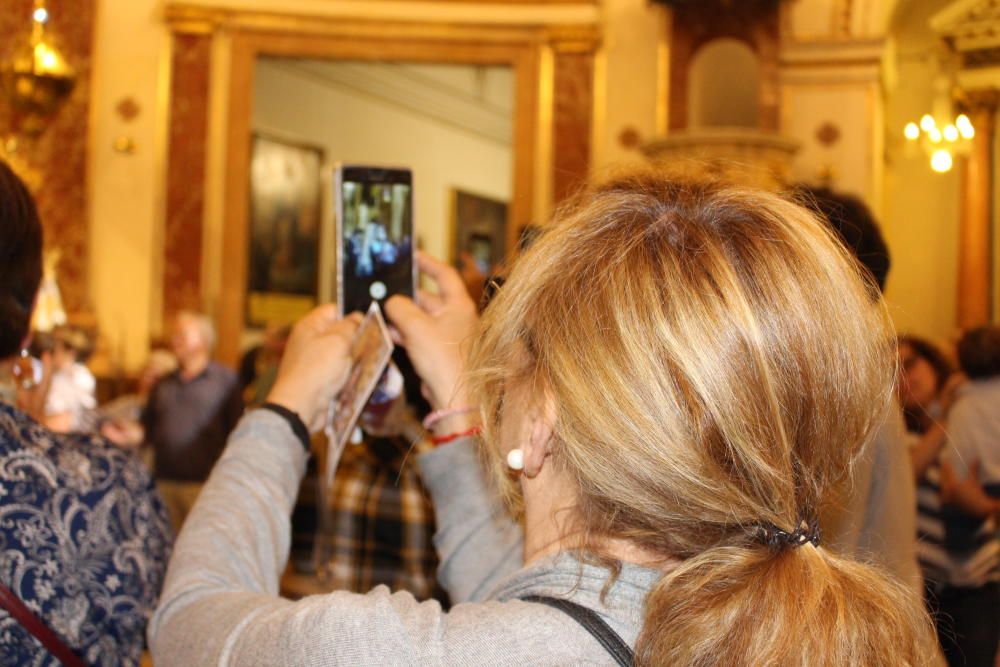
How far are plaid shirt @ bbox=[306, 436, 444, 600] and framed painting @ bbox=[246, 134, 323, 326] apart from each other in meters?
9.85

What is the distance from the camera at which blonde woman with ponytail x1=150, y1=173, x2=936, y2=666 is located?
107 centimetres

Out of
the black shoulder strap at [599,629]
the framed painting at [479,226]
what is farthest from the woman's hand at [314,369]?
the framed painting at [479,226]

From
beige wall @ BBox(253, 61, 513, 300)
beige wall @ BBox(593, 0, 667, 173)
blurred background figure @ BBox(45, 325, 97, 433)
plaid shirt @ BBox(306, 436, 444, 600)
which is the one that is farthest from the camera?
beige wall @ BBox(253, 61, 513, 300)

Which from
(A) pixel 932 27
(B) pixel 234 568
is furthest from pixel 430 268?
(A) pixel 932 27

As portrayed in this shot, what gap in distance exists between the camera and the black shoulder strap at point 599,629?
1.08 metres

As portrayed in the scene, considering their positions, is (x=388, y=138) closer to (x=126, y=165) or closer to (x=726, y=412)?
(x=126, y=165)

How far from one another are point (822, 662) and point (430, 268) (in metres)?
0.92

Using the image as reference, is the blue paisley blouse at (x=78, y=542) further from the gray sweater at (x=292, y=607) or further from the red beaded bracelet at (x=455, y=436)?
the red beaded bracelet at (x=455, y=436)

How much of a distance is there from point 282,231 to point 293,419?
476 inches

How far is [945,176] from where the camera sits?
13.1 meters

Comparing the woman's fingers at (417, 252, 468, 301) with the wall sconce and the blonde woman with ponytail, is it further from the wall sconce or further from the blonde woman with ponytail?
the wall sconce

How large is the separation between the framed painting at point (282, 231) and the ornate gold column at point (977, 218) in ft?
23.4

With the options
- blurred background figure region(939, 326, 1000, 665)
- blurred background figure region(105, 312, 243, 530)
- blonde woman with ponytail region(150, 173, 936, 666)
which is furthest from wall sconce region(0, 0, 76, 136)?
blonde woman with ponytail region(150, 173, 936, 666)

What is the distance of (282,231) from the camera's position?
43.9 feet
